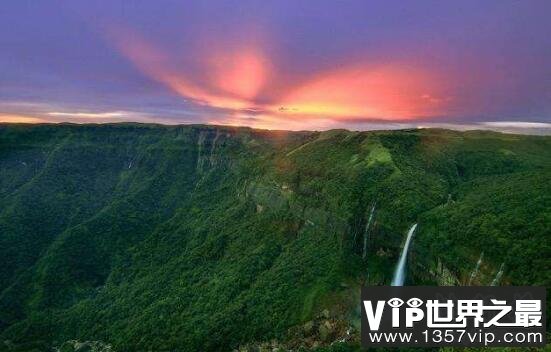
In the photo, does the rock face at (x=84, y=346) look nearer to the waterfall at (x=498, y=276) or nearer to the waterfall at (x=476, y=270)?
the waterfall at (x=476, y=270)

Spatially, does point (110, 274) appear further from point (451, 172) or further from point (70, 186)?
point (451, 172)

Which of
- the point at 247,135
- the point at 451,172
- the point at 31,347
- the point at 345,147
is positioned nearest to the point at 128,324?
the point at 31,347

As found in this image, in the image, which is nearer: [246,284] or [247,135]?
[246,284]

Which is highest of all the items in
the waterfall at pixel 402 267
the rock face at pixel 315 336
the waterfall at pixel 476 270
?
the waterfall at pixel 476 270

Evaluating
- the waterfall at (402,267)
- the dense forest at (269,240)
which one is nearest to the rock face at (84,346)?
the dense forest at (269,240)

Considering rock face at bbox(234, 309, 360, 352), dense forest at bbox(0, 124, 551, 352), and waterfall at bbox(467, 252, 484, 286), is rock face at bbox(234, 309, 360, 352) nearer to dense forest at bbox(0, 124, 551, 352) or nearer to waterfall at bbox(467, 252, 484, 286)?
dense forest at bbox(0, 124, 551, 352)

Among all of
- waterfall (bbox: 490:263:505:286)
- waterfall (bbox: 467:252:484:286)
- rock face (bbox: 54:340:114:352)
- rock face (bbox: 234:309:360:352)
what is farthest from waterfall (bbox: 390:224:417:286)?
rock face (bbox: 54:340:114:352)
